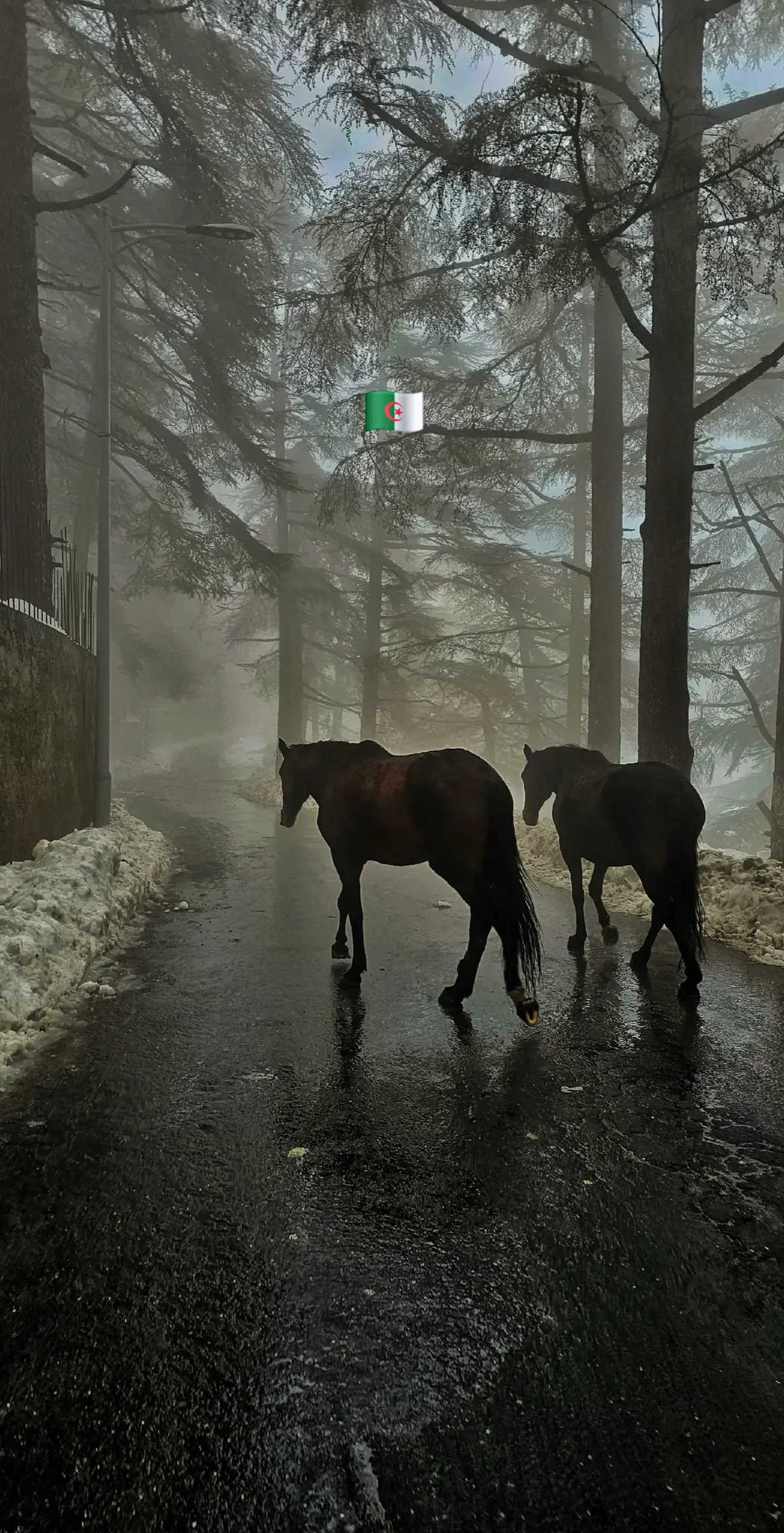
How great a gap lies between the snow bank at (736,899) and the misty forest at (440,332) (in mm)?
1389

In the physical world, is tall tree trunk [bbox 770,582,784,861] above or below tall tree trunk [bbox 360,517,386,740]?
below

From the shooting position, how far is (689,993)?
505cm

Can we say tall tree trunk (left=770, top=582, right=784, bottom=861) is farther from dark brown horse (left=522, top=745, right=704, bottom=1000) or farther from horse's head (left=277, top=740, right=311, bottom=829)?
horse's head (left=277, top=740, right=311, bottom=829)

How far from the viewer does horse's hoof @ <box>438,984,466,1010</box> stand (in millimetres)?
4953

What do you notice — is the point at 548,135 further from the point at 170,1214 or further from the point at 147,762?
the point at 147,762

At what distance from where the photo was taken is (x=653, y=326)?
8.55 meters

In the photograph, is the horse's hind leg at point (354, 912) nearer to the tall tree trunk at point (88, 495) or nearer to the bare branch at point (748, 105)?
the bare branch at point (748, 105)

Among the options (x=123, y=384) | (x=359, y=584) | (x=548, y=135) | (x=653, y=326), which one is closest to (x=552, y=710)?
(x=359, y=584)

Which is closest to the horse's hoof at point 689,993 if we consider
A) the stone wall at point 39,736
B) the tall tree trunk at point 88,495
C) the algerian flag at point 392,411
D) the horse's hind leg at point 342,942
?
the horse's hind leg at point 342,942

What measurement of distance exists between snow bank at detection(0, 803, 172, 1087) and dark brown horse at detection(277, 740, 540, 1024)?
6.70 feet

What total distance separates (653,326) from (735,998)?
7709 millimetres

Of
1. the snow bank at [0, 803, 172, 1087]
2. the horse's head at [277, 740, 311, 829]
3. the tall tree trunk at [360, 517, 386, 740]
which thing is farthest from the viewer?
the tall tree trunk at [360, 517, 386, 740]

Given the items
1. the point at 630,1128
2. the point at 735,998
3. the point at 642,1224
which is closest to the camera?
the point at 642,1224

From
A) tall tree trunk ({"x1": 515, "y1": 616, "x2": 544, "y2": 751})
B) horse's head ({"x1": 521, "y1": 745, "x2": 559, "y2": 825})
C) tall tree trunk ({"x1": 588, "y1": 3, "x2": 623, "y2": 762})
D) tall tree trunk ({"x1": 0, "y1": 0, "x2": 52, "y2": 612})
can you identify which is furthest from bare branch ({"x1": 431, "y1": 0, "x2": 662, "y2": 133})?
tall tree trunk ({"x1": 515, "y1": 616, "x2": 544, "y2": 751})
